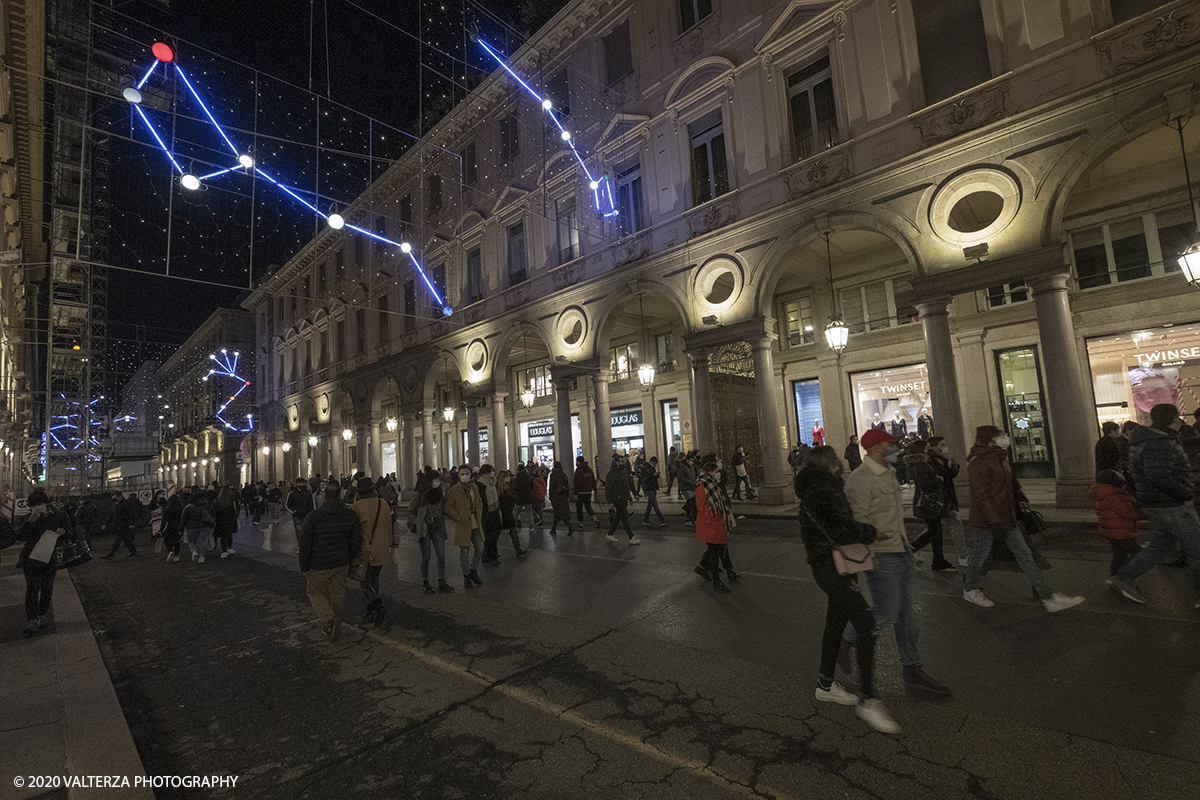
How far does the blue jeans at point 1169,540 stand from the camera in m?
4.86

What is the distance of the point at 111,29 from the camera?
9203 millimetres

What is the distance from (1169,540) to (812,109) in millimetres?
12204

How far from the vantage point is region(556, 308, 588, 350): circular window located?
60.2 feet

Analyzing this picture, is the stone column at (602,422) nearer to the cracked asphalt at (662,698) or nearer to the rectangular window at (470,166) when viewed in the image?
the cracked asphalt at (662,698)

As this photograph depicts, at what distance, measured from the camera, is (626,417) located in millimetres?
22125

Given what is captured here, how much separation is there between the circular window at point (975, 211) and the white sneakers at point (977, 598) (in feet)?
29.8

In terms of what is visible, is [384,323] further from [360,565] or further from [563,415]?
[360,565]

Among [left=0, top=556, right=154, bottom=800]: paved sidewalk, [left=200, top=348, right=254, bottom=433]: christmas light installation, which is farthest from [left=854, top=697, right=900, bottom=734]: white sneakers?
[left=200, top=348, right=254, bottom=433]: christmas light installation

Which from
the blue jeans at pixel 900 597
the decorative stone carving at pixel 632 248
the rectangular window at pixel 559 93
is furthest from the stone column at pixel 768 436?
the rectangular window at pixel 559 93

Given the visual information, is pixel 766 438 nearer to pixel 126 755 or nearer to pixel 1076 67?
pixel 1076 67

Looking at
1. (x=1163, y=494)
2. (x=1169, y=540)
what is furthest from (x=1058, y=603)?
(x=1163, y=494)

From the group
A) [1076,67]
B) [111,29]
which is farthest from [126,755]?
[1076,67]

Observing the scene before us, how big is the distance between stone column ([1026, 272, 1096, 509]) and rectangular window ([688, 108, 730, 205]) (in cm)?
813

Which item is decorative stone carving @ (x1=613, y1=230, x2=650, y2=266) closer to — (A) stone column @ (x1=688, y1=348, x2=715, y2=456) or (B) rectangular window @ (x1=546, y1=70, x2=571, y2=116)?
(A) stone column @ (x1=688, y1=348, x2=715, y2=456)
